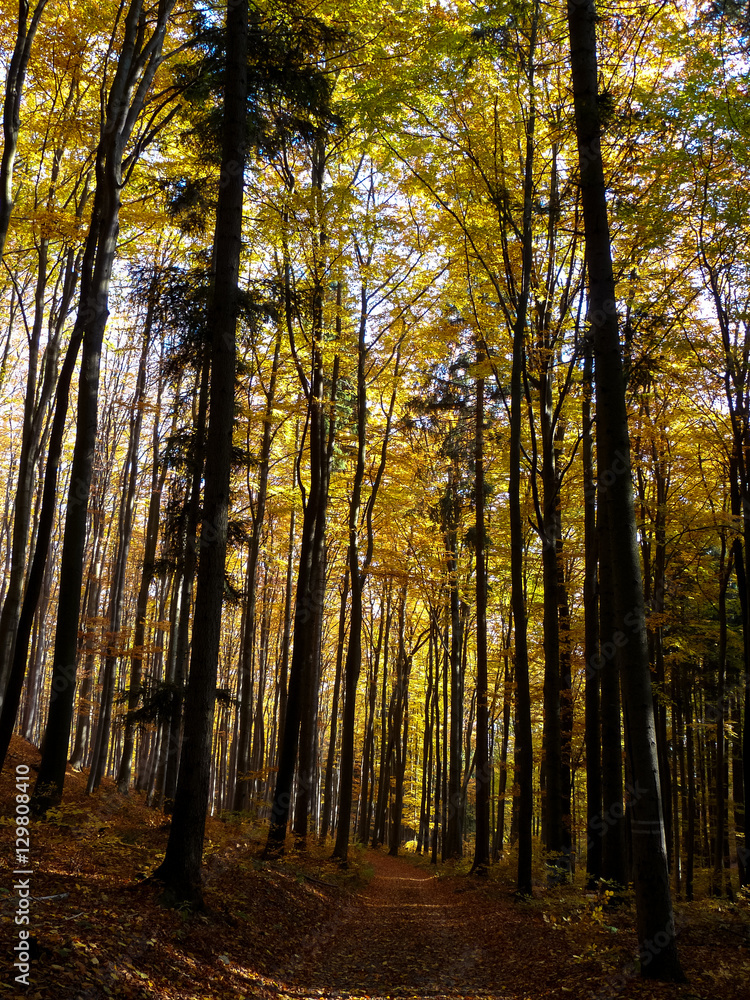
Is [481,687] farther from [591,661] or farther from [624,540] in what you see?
[624,540]

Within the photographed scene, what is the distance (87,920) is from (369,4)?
497 inches

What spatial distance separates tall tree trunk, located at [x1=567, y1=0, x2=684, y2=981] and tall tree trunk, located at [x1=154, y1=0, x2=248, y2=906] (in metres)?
3.86

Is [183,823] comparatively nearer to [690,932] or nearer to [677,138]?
[690,932]

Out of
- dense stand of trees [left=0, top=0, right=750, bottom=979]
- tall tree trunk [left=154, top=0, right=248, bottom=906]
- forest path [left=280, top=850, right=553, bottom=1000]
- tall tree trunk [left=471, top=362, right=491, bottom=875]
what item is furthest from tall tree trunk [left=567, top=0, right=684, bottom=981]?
tall tree trunk [left=471, top=362, right=491, bottom=875]

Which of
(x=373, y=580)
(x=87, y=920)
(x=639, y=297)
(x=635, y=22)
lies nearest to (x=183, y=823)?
(x=87, y=920)

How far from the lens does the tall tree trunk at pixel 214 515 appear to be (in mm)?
6188

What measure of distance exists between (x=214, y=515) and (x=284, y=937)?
16.0 ft

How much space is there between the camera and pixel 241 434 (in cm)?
1537

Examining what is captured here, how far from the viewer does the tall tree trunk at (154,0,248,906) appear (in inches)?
244

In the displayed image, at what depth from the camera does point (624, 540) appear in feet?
20.0

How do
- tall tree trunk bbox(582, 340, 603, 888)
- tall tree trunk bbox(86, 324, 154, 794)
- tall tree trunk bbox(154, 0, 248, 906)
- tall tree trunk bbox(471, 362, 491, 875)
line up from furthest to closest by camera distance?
1. tall tree trunk bbox(471, 362, 491, 875)
2. tall tree trunk bbox(86, 324, 154, 794)
3. tall tree trunk bbox(582, 340, 603, 888)
4. tall tree trunk bbox(154, 0, 248, 906)

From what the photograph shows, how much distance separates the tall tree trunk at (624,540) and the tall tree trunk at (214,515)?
3862mm

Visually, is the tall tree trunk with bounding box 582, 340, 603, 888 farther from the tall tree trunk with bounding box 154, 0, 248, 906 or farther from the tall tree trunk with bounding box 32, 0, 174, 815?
the tall tree trunk with bounding box 32, 0, 174, 815

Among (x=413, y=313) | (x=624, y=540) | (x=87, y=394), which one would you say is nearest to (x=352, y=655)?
(x=87, y=394)
